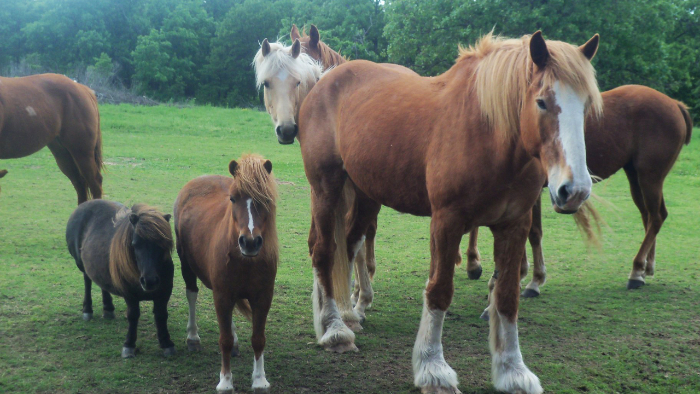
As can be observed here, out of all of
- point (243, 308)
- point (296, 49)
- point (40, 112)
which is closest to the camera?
point (243, 308)

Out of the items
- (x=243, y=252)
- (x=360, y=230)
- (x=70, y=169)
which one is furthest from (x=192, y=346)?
(x=70, y=169)

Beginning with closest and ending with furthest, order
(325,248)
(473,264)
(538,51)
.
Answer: (538,51), (325,248), (473,264)

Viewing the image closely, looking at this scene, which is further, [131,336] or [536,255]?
[536,255]

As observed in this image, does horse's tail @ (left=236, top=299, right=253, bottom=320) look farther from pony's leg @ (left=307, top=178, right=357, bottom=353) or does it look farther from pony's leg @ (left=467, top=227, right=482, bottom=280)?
pony's leg @ (left=467, top=227, right=482, bottom=280)

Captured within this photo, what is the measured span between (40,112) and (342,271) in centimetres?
444

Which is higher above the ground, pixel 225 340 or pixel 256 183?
pixel 256 183

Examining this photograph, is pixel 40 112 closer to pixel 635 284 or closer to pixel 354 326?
pixel 354 326

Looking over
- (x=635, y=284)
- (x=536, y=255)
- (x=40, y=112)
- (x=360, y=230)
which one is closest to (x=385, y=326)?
(x=360, y=230)

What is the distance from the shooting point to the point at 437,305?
330 cm

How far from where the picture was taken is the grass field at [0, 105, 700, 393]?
137 inches

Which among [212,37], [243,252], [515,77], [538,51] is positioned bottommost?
[243,252]

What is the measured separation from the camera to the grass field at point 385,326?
347 centimetres

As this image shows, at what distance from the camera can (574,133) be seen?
2545mm

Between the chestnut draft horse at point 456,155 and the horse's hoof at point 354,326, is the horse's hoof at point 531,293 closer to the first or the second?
the horse's hoof at point 354,326
